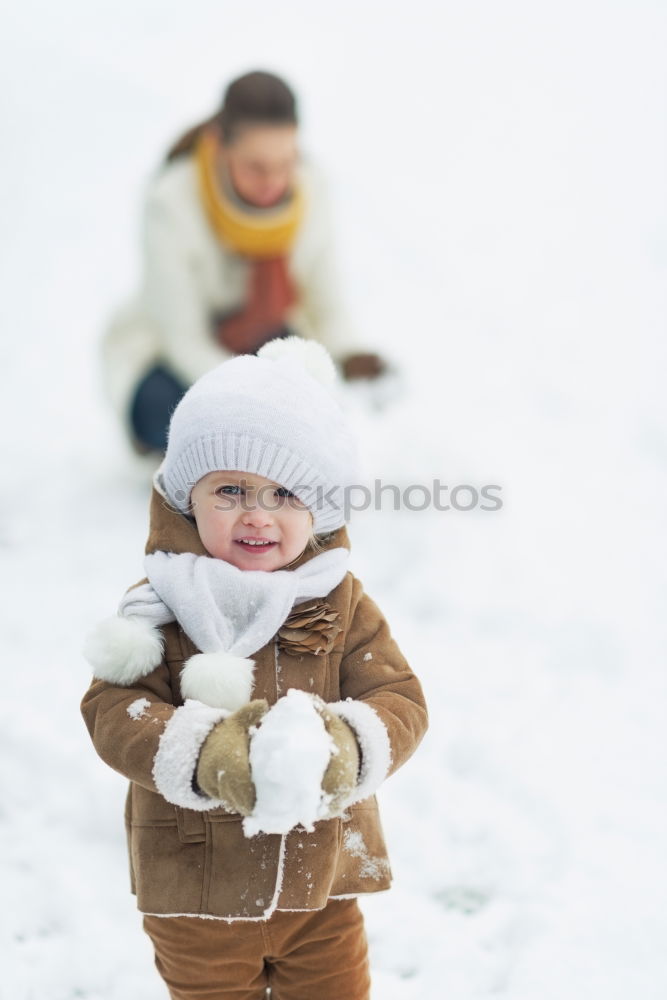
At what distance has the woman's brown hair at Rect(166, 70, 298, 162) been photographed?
8.40 feet

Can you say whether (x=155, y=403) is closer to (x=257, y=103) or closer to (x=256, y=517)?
(x=257, y=103)

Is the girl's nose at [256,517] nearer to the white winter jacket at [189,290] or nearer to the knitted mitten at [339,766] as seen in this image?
the knitted mitten at [339,766]

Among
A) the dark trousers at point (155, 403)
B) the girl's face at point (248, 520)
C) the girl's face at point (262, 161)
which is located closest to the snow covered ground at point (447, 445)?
the dark trousers at point (155, 403)

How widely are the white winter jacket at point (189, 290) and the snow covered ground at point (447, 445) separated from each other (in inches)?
12.9

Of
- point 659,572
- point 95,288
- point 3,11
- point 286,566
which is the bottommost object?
point 286,566

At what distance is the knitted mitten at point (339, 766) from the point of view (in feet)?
3.59

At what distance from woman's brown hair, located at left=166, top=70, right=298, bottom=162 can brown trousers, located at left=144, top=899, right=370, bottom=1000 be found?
6.31ft

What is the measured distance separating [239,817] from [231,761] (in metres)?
0.19

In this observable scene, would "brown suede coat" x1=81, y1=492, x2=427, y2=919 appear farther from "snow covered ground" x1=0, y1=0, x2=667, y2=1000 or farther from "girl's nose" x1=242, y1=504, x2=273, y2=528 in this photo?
"snow covered ground" x1=0, y1=0, x2=667, y2=1000

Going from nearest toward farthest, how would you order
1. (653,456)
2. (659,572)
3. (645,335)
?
(659,572)
(653,456)
(645,335)

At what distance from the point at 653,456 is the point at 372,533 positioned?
1.00 metres

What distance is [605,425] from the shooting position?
11.3ft

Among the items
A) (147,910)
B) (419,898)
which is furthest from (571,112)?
(147,910)

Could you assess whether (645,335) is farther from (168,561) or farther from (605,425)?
(168,561)
